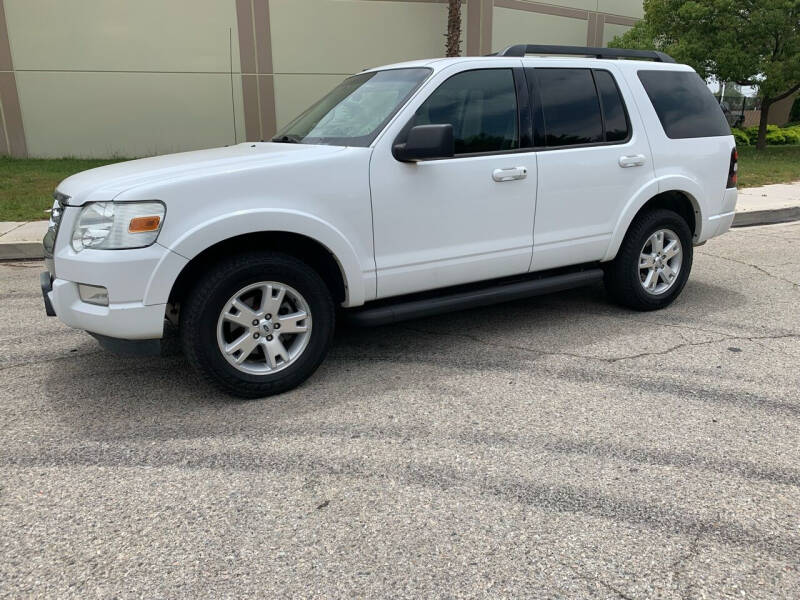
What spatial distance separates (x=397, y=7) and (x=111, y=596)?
18.7m

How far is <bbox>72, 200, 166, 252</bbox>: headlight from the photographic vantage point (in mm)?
3332

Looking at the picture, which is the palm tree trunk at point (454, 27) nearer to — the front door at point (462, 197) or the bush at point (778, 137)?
the front door at point (462, 197)

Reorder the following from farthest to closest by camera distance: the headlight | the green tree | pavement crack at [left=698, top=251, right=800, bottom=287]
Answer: the green tree, pavement crack at [left=698, top=251, right=800, bottom=287], the headlight

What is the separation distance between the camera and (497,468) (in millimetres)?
3012

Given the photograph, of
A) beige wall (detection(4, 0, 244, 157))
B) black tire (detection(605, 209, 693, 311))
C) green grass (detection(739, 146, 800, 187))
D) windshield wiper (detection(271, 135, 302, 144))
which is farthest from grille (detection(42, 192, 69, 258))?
beige wall (detection(4, 0, 244, 157))

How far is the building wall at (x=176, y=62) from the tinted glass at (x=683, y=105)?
1398cm

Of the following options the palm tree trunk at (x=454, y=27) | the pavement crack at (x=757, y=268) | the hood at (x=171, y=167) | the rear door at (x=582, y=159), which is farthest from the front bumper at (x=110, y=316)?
the palm tree trunk at (x=454, y=27)

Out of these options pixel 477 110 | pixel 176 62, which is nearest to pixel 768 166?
pixel 477 110

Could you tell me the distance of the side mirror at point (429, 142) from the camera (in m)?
3.75

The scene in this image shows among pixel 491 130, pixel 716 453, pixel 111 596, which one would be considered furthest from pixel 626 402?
pixel 111 596

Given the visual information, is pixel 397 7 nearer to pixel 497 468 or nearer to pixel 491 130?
pixel 491 130

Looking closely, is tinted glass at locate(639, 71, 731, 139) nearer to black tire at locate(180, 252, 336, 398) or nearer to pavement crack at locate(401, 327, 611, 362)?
pavement crack at locate(401, 327, 611, 362)

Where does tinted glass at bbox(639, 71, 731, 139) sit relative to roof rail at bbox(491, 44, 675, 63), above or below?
below

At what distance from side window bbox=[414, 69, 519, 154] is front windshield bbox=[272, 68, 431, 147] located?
7.2 inches
